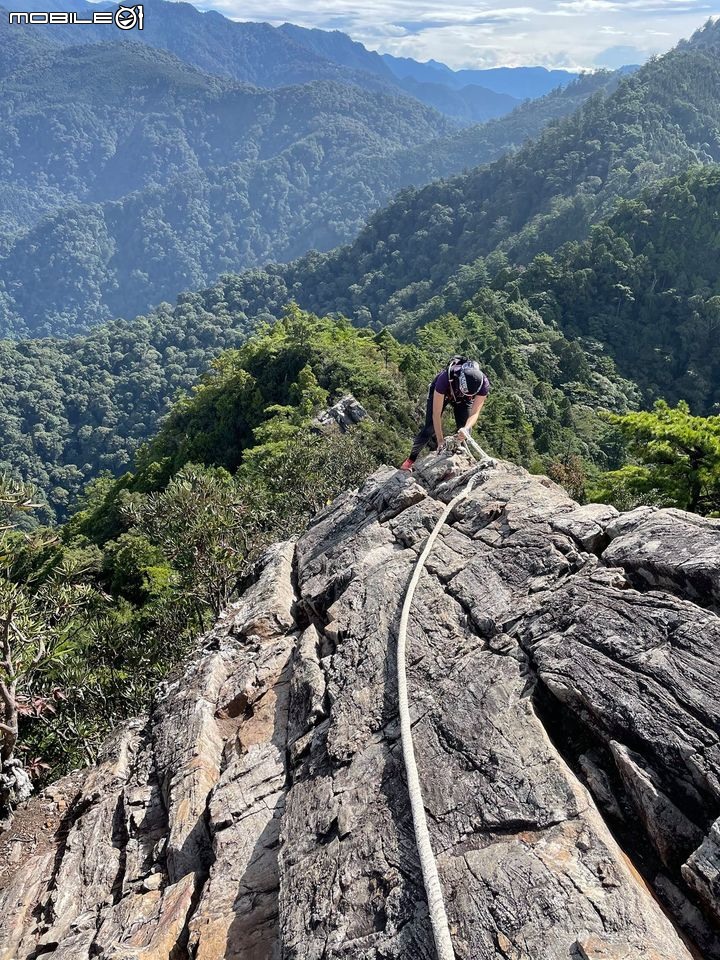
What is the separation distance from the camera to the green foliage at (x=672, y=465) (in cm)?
1770

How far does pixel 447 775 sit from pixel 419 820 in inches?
21.3

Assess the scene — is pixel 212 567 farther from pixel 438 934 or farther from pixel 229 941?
pixel 438 934

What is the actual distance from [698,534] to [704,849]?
2779mm

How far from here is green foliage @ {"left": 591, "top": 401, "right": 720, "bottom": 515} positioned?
1770cm

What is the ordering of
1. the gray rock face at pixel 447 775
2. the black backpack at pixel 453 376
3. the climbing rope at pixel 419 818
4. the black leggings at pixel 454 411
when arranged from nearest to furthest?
1. the climbing rope at pixel 419 818
2. the gray rock face at pixel 447 775
3. the black backpack at pixel 453 376
4. the black leggings at pixel 454 411

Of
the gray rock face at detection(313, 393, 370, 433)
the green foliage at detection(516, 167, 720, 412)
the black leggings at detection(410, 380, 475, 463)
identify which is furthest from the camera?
the green foliage at detection(516, 167, 720, 412)

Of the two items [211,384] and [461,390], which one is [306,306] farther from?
[461,390]

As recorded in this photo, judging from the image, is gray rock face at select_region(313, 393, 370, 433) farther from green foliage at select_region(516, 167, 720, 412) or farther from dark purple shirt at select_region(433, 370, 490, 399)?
green foliage at select_region(516, 167, 720, 412)

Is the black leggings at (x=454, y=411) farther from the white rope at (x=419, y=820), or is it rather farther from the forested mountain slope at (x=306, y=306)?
the forested mountain slope at (x=306, y=306)

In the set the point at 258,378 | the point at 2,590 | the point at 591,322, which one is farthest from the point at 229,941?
the point at 591,322

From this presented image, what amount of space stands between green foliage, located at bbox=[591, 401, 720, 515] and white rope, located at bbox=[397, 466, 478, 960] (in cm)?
1302

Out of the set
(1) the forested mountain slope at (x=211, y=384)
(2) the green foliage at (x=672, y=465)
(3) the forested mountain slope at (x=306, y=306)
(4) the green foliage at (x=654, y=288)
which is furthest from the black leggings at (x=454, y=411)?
(4) the green foliage at (x=654, y=288)

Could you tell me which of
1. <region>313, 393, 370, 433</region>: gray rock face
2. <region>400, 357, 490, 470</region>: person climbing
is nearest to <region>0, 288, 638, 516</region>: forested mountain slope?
<region>313, 393, 370, 433</region>: gray rock face

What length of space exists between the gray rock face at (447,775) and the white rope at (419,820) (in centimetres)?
20
